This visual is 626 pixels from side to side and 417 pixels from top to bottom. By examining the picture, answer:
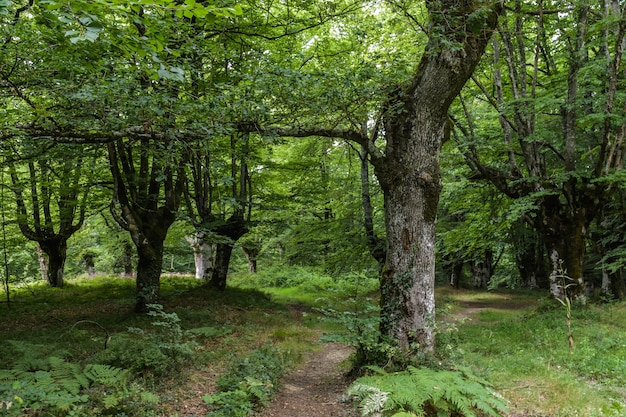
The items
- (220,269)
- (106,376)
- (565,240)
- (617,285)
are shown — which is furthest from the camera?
(220,269)

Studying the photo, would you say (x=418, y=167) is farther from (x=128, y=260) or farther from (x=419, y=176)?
(x=128, y=260)

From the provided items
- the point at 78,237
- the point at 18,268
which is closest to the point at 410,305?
the point at 78,237

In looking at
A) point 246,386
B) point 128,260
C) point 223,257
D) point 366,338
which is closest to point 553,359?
point 366,338

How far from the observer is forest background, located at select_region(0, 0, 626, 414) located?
5.26 metres

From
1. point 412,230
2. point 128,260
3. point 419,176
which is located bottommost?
point 128,260

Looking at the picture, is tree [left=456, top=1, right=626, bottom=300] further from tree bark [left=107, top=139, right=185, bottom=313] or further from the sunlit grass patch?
tree bark [left=107, top=139, right=185, bottom=313]

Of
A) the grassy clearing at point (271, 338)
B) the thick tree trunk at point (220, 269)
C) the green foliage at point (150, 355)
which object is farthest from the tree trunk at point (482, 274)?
the green foliage at point (150, 355)

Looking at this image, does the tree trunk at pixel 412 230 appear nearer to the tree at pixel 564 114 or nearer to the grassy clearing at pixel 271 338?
the grassy clearing at pixel 271 338

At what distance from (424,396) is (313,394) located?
2359mm

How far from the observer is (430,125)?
6.41 meters

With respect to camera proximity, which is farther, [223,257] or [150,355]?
[223,257]

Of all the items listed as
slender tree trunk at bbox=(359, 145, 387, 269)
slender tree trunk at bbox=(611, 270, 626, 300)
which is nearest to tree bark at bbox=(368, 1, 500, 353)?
slender tree trunk at bbox=(359, 145, 387, 269)

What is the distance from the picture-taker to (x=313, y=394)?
6191mm

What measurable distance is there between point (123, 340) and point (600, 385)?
7590mm
